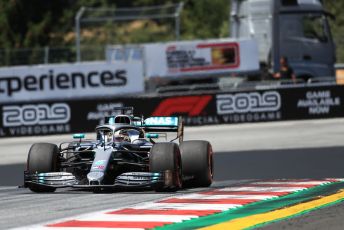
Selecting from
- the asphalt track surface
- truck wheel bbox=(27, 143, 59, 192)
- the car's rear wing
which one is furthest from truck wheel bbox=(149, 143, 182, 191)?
the car's rear wing

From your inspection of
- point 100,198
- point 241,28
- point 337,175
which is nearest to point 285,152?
point 337,175

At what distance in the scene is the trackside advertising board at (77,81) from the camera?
3484 cm

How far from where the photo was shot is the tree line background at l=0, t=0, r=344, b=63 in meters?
50.7

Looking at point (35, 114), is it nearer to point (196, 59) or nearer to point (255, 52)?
point (196, 59)

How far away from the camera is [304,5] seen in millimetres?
35438

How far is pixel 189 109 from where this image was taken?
99.0 feet

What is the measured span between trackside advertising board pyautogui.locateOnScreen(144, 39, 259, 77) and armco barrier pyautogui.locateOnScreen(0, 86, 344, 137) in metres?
5.89

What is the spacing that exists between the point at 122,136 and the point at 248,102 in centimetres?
1623

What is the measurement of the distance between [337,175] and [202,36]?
46139 mm

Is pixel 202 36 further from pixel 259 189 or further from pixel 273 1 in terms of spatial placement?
pixel 259 189

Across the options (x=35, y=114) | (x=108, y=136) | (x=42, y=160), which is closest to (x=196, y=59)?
(x=35, y=114)

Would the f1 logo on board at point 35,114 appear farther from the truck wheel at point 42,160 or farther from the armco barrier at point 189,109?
the truck wheel at point 42,160

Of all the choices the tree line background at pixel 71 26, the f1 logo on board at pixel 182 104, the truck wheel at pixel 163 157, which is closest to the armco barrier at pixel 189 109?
the f1 logo on board at pixel 182 104

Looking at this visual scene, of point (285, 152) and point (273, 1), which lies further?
point (273, 1)
